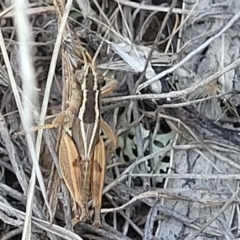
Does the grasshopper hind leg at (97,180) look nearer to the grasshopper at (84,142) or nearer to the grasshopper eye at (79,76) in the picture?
the grasshopper at (84,142)

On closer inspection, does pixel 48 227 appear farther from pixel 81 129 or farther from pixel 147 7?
pixel 147 7

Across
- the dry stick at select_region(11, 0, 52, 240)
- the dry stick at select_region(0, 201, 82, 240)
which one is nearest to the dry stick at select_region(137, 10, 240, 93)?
the dry stick at select_region(11, 0, 52, 240)

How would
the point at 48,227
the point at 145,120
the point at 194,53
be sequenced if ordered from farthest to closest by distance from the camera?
1. the point at 145,120
2. the point at 194,53
3. the point at 48,227

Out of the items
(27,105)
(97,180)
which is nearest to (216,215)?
(97,180)

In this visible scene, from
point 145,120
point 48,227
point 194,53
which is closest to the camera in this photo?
point 48,227

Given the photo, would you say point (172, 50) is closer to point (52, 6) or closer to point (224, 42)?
point (224, 42)

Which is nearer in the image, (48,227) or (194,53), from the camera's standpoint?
(48,227)

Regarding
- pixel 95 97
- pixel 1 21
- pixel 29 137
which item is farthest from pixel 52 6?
pixel 29 137

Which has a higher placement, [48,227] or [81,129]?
[81,129]
